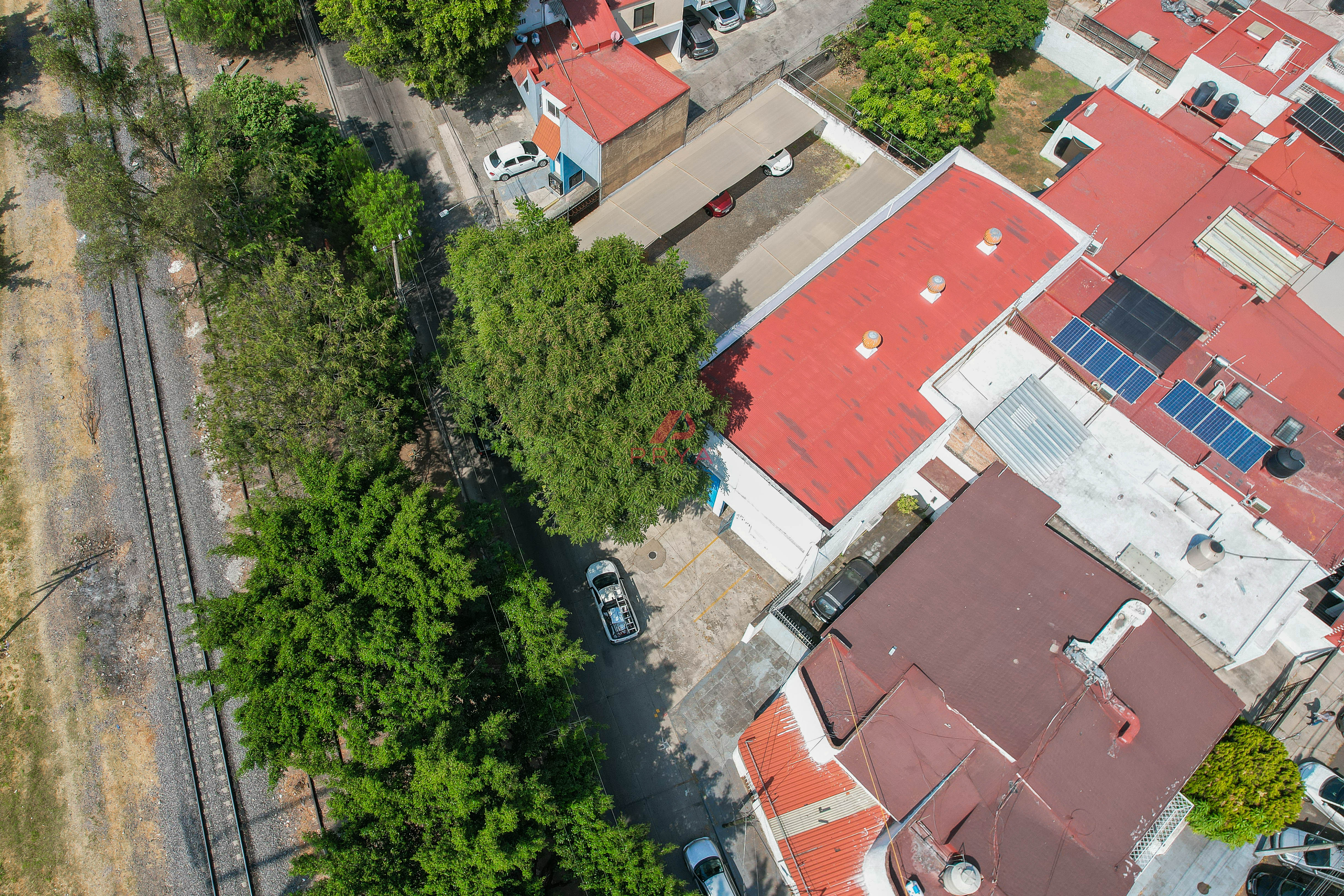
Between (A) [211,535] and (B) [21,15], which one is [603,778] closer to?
(A) [211,535]

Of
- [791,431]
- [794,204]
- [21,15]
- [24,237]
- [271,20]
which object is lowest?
[791,431]

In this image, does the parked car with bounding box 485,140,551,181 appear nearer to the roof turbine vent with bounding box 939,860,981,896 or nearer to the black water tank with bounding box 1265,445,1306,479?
the black water tank with bounding box 1265,445,1306,479

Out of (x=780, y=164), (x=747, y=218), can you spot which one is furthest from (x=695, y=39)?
(x=747, y=218)

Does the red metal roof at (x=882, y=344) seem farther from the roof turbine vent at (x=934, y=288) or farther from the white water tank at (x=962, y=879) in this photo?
the white water tank at (x=962, y=879)

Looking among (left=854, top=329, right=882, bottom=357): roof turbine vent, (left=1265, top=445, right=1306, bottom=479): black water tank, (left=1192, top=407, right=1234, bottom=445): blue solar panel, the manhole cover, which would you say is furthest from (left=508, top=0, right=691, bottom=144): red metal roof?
(left=1265, top=445, right=1306, bottom=479): black water tank

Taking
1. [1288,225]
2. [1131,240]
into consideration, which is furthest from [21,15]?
[1288,225]

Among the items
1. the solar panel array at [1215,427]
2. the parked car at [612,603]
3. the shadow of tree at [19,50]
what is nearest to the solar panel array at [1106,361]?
the solar panel array at [1215,427]
